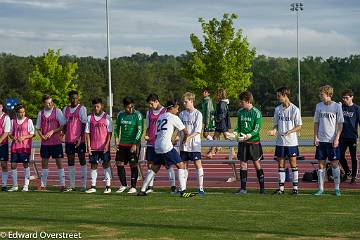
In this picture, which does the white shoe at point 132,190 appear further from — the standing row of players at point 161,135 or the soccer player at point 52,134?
the soccer player at point 52,134

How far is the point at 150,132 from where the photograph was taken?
46.7 ft

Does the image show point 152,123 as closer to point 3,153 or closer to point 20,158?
point 20,158

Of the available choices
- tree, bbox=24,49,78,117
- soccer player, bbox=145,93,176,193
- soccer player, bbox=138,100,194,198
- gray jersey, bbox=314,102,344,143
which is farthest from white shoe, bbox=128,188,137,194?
tree, bbox=24,49,78,117

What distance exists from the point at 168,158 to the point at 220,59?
38.7m

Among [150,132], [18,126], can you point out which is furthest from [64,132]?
[150,132]

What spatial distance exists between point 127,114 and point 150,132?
0.61 meters

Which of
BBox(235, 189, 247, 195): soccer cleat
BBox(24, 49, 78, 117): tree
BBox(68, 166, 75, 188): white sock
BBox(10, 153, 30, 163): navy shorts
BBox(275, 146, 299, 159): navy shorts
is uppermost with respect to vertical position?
BBox(24, 49, 78, 117): tree

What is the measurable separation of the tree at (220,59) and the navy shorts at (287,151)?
3714 centimetres

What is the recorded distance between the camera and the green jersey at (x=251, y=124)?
44.3 feet

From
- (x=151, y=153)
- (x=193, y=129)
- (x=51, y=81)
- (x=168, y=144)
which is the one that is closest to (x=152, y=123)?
(x=151, y=153)

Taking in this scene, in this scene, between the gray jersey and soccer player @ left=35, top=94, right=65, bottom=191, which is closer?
the gray jersey

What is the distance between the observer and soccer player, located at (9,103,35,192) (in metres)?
15.1

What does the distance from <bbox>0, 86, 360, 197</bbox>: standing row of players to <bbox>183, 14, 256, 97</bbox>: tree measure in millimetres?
35739

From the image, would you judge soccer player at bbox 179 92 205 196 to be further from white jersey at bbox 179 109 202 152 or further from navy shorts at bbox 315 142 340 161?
navy shorts at bbox 315 142 340 161
